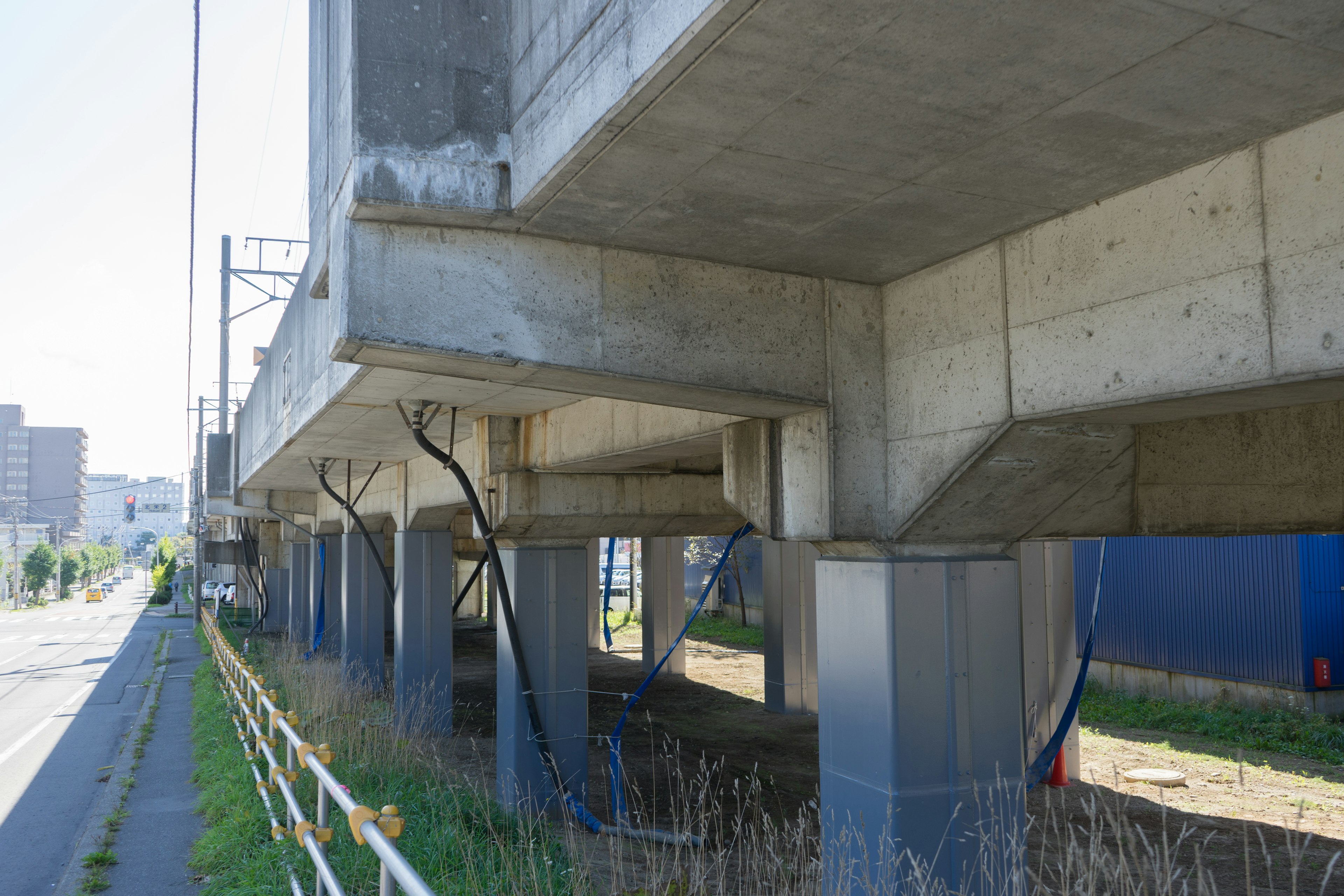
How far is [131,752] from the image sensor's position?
1203cm

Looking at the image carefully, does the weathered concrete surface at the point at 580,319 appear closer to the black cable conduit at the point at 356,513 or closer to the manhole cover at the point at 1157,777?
the manhole cover at the point at 1157,777

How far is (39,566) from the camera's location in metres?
73.6

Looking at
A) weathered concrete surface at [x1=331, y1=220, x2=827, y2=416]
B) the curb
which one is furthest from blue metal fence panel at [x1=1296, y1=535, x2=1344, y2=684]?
the curb

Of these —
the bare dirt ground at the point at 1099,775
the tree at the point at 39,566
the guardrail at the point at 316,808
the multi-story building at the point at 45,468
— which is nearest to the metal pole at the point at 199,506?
the bare dirt ground at the point at 1099,775

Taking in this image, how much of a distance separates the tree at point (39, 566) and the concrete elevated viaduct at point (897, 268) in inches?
3224

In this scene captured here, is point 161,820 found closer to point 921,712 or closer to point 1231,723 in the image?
point 921,712

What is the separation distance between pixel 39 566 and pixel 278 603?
164ft

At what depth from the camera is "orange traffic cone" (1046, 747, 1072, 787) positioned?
10.6 meters

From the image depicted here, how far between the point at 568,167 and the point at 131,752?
462 inches

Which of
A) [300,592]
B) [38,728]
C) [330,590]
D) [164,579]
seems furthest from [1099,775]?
[164,579]

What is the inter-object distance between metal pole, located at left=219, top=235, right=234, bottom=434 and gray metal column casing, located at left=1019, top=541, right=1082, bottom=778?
71.6ft

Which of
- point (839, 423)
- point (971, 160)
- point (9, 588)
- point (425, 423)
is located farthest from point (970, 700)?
point (9, 588)

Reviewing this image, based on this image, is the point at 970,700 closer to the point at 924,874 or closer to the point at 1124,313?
the point at 924,874

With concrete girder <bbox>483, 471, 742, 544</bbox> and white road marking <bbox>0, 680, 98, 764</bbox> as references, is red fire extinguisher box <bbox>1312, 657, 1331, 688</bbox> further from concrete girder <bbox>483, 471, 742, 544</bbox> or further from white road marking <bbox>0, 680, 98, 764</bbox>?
white road marking <bbox>0, 680, 98, 764</bbox>
